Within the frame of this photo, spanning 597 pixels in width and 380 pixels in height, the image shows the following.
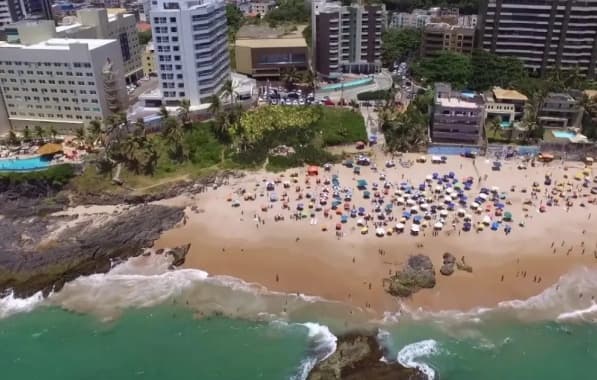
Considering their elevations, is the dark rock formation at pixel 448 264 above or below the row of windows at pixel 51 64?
below

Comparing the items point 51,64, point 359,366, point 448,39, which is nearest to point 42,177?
point 51,64

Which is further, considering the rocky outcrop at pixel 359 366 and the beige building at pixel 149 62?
the beige building at pixel 149 62

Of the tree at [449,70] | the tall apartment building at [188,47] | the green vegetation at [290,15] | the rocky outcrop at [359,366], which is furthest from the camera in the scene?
the green vegetation at [290,15]

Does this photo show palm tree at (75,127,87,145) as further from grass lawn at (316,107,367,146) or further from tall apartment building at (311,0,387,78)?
tall apartment building at (311,0,387,78)

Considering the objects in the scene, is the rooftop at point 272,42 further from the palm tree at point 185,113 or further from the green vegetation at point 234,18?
the green vegetation at point 234,18

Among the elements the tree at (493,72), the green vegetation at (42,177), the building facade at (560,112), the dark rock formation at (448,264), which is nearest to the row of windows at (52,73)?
the green vegetation at (42,177)

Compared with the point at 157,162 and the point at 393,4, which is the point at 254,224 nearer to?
the point at 157,162
